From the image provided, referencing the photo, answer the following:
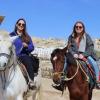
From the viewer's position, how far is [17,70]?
12.9 metres

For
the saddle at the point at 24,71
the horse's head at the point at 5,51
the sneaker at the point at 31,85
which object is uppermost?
the horse's head at the point at 5,51

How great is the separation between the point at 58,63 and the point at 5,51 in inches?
70.3

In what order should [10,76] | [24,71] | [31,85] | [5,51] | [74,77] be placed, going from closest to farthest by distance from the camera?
[5,51] → [10,76] → [24,71] → [74,77] → [31,85]

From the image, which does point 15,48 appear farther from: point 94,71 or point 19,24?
point 94,71

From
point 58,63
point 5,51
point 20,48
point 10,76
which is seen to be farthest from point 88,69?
point 5,51

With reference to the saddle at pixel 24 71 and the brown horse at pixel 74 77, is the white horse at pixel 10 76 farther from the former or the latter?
the brown horse at pixel 74 77

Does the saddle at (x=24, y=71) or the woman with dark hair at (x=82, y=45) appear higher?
the woman with dark hair at (x=82, y=45)

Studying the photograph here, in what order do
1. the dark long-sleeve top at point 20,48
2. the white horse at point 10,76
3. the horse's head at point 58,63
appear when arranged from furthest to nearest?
the horse's head at point 58,63, the dark long-sleeve top at point 20,48, the white horse at point 10,76

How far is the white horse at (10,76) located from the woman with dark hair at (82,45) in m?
1.66

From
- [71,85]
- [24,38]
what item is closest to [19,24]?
[24,38]

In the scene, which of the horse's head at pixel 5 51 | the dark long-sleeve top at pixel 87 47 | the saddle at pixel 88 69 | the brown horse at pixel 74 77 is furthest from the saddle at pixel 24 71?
the saddle at pixel 88 69

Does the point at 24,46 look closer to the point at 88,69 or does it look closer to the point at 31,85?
the point at 31,85

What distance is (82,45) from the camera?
13.7 m

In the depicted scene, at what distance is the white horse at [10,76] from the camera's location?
1198 centimetres
